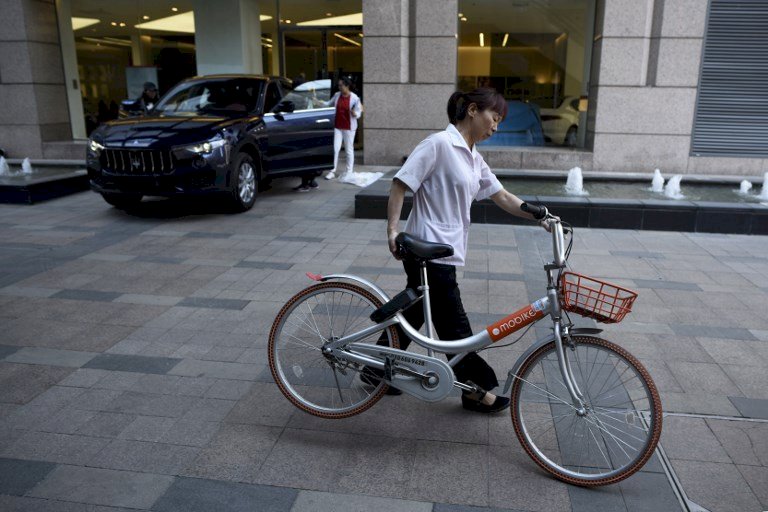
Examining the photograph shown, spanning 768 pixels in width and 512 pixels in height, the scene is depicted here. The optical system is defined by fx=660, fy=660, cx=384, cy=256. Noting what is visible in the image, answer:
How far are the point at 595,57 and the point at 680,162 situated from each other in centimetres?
255

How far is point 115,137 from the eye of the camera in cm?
855

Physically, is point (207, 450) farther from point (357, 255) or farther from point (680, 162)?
point (680, 162)

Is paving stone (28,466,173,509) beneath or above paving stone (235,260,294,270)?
beneath

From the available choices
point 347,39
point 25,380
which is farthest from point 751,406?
point 347,39

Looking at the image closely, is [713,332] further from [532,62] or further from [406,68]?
[532,62]

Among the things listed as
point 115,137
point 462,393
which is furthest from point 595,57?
point 462,393

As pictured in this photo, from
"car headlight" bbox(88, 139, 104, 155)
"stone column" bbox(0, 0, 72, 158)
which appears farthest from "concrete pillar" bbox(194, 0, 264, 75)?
"car headlight" bbox(88, 139, 104, 155)

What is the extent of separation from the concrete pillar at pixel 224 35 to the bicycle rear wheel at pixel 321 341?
1250cm

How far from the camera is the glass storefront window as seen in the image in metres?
13.6

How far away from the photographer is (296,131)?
409 inches

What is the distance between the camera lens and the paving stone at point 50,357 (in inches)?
170

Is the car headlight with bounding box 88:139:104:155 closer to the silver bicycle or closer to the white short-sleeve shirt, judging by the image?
the silver bicycle

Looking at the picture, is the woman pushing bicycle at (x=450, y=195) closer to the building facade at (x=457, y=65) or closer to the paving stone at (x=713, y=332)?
the paving stone at (x=713, y=332)

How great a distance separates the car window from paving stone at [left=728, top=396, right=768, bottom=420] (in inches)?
311
